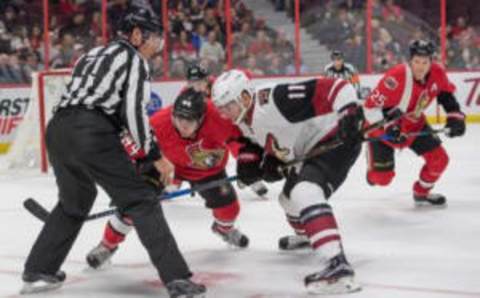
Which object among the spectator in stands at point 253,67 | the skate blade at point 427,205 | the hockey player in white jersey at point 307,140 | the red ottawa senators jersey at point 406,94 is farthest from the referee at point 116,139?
the spectator in stands at point 253,67

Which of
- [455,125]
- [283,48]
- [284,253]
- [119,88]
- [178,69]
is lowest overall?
[284,253]

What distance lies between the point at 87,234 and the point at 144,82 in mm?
1531

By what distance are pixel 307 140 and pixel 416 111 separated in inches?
63.7

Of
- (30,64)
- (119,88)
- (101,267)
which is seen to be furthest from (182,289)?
(30,64)

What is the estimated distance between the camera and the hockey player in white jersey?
2.99 metres

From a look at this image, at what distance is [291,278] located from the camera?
3.29m

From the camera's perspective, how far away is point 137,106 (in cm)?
292

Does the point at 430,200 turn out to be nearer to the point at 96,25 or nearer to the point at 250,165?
the point at 250,165

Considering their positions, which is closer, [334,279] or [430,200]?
[334,279]

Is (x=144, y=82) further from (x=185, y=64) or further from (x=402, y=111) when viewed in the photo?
(x=185, y=64)

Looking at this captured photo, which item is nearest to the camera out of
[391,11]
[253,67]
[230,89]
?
[230,89]

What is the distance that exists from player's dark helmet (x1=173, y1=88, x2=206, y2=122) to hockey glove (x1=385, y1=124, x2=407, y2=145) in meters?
1.38

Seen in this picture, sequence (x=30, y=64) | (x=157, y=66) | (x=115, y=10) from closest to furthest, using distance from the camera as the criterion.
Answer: (x=30, y=64), (x=115, y=10), (x=157, y=66)

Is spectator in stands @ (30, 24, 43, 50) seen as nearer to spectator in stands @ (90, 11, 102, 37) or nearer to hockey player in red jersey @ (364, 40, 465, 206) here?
spectator in stands @ (90, 11, 102, 37)
